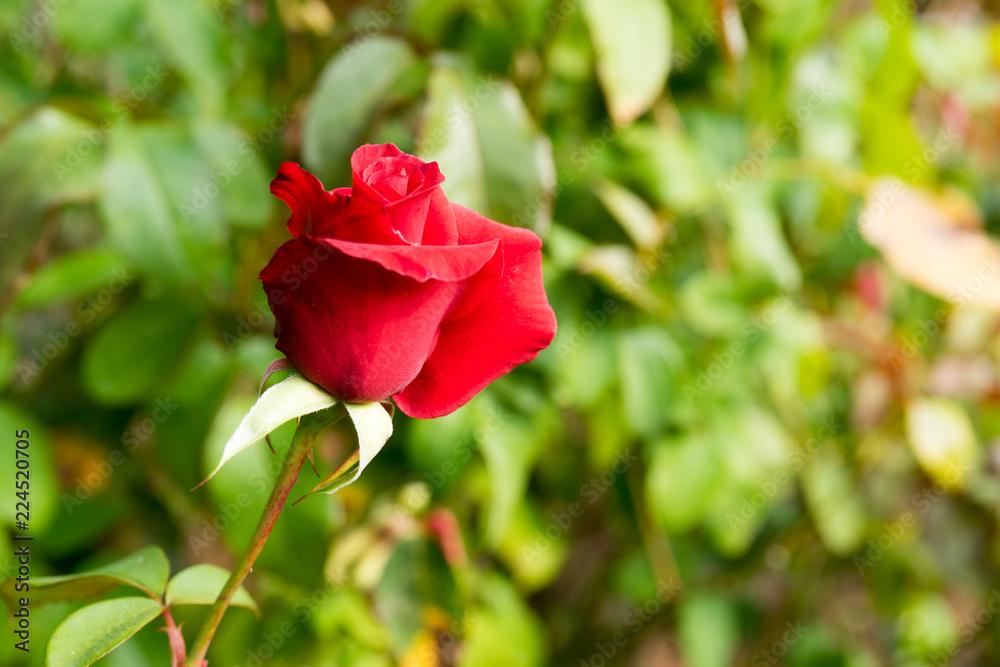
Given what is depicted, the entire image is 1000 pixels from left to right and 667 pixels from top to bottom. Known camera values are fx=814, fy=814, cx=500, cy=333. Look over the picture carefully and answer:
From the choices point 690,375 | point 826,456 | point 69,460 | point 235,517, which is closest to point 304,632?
point 235,517

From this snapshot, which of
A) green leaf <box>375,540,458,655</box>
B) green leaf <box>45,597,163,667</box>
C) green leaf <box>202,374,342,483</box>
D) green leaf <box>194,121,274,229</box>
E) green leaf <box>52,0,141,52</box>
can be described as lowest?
green leaf <box>375,540,458,655</box>

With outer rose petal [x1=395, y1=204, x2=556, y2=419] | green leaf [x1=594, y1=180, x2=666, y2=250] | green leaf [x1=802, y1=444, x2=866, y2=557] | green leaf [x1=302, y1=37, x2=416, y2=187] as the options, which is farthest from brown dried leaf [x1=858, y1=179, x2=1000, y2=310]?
outer rose petal [x1=395, y1=204, x2=556, y2=419]

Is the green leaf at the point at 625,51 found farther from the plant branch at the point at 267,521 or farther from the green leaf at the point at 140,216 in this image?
the plant branch at the point at 267,521

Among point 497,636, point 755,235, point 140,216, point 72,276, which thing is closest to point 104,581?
point 140,216

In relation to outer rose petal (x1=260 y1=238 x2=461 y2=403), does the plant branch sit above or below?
below

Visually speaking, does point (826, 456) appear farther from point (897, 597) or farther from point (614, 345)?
point (614, 345)

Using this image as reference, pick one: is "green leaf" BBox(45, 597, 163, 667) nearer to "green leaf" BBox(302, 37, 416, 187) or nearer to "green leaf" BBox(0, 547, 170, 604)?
"green leaf" BBox(0, 547, 170, 604)

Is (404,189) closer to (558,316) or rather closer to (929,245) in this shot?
(558,316)
